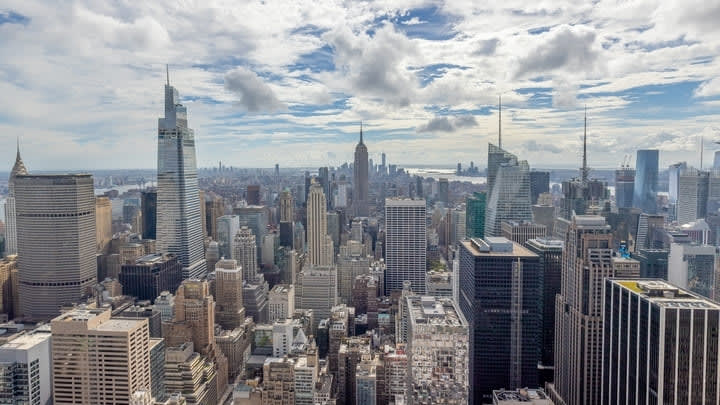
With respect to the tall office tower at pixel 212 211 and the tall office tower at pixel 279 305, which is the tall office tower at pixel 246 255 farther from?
the tall office tower at pixel 212 211

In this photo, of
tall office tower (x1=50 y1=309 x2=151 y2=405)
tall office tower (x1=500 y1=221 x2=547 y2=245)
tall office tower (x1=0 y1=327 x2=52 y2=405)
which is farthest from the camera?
tall office tower (x1=500 y1=221 x2=547 y2=245)

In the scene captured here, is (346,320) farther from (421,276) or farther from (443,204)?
(443,204)

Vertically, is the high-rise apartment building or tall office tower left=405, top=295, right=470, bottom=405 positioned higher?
the high-rise apartment building

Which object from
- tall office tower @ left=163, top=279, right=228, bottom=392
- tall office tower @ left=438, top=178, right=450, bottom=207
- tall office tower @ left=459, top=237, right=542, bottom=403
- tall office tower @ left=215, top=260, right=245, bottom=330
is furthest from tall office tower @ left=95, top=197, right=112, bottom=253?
tall office tower @ left=438, top=178, right=450, bottom=207

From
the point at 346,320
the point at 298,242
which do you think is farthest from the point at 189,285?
the point at 298,242

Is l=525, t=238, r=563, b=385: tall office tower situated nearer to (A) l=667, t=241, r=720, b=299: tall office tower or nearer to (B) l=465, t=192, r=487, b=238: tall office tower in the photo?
(A) l=667, t=241, r=720, b=299: tall office tower
